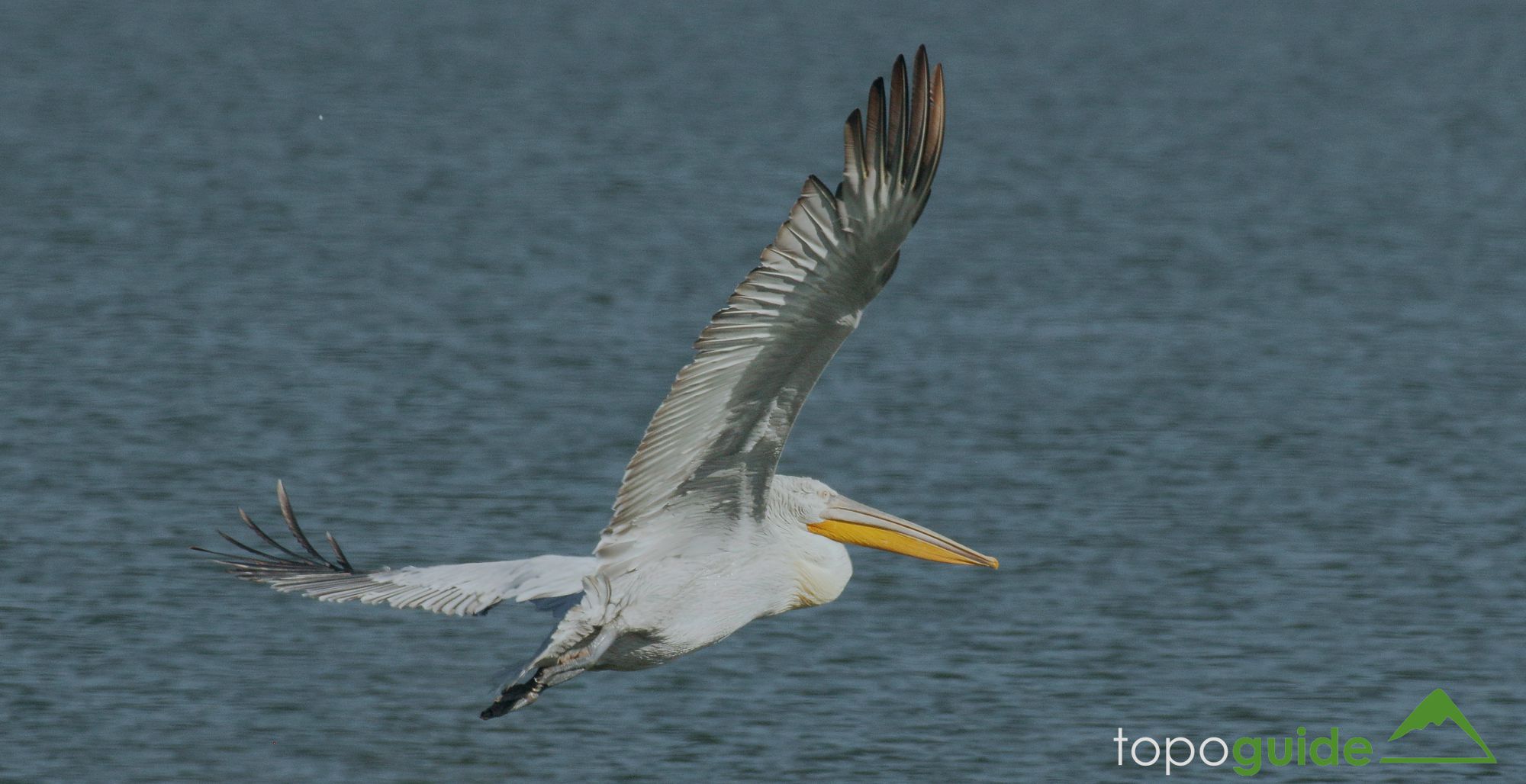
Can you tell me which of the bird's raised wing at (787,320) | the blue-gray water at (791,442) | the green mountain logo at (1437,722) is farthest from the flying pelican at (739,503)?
the green mountain logo at (1437,722)

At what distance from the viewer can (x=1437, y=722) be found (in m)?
9.52

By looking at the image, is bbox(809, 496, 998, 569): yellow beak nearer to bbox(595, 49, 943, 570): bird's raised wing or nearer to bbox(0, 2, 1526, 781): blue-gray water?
bbox(595, 49, 943, 570): bird's raised wing

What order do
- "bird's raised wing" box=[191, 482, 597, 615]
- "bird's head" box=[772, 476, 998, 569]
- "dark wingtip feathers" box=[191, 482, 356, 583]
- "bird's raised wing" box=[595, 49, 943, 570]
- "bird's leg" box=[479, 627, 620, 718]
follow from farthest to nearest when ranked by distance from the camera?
"dark wingtip feathers" box=[191, 482, 356, 583] < "bird's head" box=[772, 476, 998, 569] < "bird's raised wing" box=[191, 482, 597, 615] < "bird's leg" box=[479, 627, 620, 718] < "bird's raised wing" box=[595, 49, 943, 570]

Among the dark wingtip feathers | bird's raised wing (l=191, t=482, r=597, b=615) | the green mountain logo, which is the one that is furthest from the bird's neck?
the green mountain logo

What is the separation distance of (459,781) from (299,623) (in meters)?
1.93

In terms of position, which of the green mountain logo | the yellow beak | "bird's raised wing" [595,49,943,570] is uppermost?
"bird's raised wing" [595,49,943,570]

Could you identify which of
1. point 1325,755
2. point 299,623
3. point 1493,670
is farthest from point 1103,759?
point 299,623

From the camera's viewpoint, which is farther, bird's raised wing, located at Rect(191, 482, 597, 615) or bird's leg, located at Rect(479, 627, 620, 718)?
bird's raised wing, located at Rect(191, 482, 597, 615)

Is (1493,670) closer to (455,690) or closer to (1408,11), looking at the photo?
(455,690)

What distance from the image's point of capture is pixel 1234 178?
2762 centimetres

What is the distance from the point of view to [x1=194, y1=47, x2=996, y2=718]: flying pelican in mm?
6215

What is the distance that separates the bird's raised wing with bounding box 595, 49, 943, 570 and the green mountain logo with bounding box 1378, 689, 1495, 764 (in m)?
3.47

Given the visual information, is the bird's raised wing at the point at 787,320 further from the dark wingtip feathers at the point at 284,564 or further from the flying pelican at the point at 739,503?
the dark wingtip feathers at the point at 284,564

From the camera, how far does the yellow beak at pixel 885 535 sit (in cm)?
791
